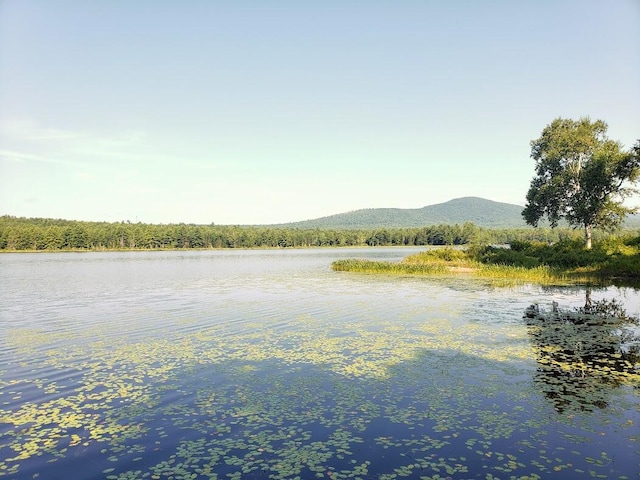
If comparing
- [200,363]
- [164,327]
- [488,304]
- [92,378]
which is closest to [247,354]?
[200,363]

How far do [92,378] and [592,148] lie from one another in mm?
62948

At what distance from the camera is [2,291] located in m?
37.7

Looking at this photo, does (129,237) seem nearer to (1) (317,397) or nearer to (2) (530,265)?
(2) (530,265)

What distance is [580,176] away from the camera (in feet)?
179

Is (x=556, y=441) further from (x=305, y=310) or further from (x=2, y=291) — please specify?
(x=2, y=291)

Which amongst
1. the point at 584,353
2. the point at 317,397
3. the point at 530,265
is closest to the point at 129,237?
the point at 530,265

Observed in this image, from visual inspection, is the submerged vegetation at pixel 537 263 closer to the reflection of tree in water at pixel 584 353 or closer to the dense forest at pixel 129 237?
the reflection of tree in water at pixel 584 353

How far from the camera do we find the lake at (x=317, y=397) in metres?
8.30

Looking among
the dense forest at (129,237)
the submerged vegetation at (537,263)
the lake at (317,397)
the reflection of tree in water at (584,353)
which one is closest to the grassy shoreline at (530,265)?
the submerged vegetation at (537,263)

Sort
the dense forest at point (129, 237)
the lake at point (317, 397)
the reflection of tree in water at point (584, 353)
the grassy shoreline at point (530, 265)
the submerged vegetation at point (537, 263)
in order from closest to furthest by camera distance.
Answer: the lake at point (317, 397) → the reflection of tree in water at point (584, 353) → the grassy shoreline at point (530, 265) → the submerged vegetation at point (537, 263) → the dense forest at point (129, 237)

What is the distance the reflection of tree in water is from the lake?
10cm

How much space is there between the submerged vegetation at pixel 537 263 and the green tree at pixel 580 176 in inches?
140

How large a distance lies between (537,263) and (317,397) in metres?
46.0

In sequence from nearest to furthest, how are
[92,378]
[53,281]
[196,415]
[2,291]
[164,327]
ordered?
[196,415] < [92,378] < [164,327] < [2,291] < [53,281]
